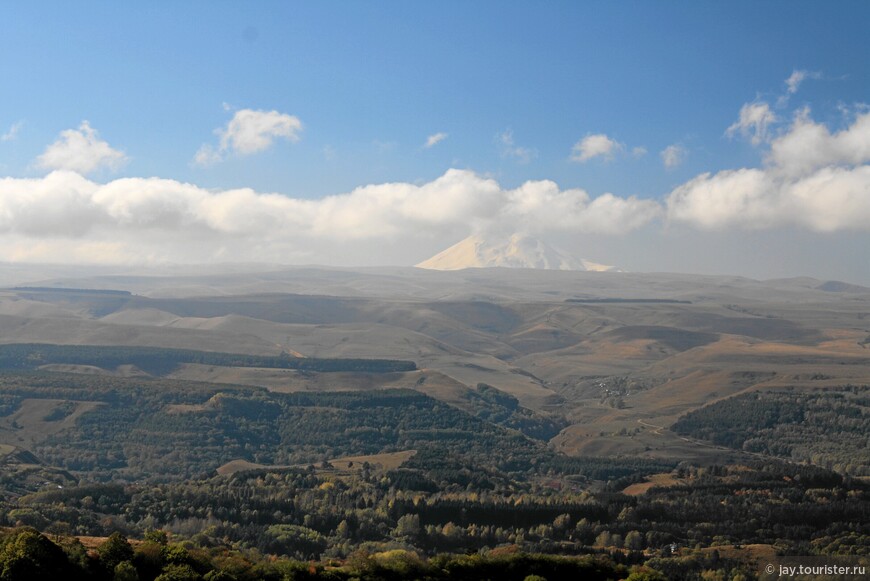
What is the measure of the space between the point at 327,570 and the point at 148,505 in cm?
6722

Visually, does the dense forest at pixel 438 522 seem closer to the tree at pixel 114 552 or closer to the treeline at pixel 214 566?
the tree at pixel 114 552

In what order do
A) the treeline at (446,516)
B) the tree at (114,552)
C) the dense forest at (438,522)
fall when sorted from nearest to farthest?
the tree at (114,552) < the dense forest at (438,522) < the treeline at (446,516)

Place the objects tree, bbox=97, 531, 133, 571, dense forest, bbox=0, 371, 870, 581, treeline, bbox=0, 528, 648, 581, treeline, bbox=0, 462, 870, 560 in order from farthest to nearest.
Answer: treeline, bbox=0, 462, 870, 560 < dense forest, bbox=0, 371, 870, 581 < tree, bbox=97, 531, 133, 571 < treeline, bbox=0, 528, 648, 581

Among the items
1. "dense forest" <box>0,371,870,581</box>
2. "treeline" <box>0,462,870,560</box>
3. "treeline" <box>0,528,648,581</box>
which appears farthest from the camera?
"treeline" <box>0,462,870,560</box>

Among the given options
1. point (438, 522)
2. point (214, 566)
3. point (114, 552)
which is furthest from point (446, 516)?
point (114, 552)

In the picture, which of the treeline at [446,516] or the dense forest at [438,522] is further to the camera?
the treeline at [446,516]

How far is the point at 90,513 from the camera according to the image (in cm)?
13000

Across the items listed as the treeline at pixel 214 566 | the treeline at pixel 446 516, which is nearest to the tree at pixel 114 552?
the treeline at pixel 214 566

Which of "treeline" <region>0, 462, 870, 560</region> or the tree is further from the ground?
the tree

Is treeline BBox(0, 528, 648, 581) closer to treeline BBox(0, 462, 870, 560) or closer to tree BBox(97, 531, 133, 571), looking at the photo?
tree BBox(97, 531, 133, 571)

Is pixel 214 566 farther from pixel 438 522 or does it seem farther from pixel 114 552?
pixel 438 522

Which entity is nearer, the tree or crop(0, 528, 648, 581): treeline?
crop(0, 528, 648, 581): treeline

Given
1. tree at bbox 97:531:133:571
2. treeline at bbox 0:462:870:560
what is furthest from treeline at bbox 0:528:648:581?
treeline at bbox 0:462:870:560

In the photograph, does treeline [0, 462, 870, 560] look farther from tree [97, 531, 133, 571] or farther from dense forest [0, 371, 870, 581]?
tree [97, 531, 133, 571]
